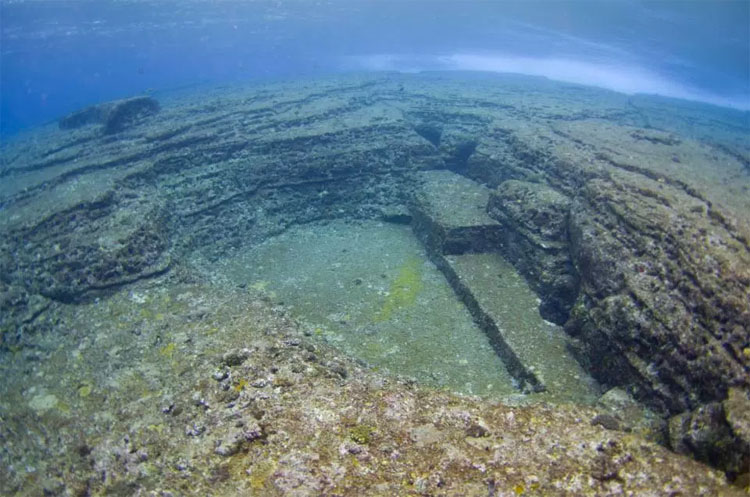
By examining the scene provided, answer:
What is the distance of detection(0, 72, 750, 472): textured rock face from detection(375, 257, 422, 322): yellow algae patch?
194cm

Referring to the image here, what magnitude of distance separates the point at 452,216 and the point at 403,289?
2.10m

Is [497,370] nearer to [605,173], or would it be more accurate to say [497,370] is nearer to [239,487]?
[239,487]

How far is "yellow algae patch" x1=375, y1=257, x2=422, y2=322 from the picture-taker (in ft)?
22.7

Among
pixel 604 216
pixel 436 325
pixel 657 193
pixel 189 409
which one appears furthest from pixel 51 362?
pixel 657 193

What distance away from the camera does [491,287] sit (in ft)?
22.6

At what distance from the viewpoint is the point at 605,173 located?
703cm

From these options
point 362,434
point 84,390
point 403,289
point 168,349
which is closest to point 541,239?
point 403,289

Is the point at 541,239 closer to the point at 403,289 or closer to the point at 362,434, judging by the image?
the point at 403,289

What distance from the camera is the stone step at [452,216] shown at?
7.93 meters

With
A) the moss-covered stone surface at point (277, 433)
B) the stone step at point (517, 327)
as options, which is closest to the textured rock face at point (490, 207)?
the stone step at point (517, 327)

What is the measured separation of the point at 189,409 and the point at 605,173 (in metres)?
7.53

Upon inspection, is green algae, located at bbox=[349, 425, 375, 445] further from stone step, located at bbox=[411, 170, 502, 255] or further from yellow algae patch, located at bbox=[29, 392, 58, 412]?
stone step, located at bbox=[411, 170, 502, 255]

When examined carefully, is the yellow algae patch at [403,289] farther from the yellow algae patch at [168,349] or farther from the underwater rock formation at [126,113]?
the underwater rock formation at [126,113]

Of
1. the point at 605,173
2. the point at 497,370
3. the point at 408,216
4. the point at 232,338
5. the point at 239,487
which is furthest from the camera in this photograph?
the point at 408,216
